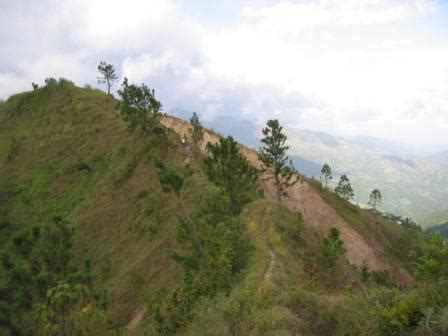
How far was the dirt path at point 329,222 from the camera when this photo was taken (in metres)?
62.9

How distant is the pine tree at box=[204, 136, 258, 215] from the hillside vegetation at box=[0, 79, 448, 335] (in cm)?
13

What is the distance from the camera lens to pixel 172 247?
36.2 meters

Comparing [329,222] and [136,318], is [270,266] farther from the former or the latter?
[329,222]

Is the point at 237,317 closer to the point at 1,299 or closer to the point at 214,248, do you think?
the point at 214,248

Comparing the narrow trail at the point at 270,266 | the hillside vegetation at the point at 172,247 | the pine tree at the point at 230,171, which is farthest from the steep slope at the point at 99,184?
the narrow trail at the point at 270,266

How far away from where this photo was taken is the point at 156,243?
1523 inches

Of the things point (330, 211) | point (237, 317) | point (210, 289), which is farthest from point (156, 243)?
point (330, 211)

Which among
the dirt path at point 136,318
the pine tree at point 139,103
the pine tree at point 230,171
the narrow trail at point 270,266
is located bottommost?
the dirt path at point 136,318

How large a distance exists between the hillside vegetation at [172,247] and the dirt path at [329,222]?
11.6 inches

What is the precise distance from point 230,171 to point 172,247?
35.6 ft

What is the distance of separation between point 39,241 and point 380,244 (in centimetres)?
6750

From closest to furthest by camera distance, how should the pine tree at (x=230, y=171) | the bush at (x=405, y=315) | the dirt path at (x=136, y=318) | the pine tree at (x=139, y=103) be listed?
the bush at (x=405, y=315)
the pine tree at (x=230, y=171)
the dirt path at (x=136, y=318)
the pine tree at (x=139, y=103)

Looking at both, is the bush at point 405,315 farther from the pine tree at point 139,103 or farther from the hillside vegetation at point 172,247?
the pine tree at point 139,103

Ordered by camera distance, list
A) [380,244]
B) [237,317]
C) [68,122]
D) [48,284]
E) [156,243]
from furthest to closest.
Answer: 1. [68,122]
2. [380,244]
3. [156,243]
4. [48,284]
5. [237,317]
